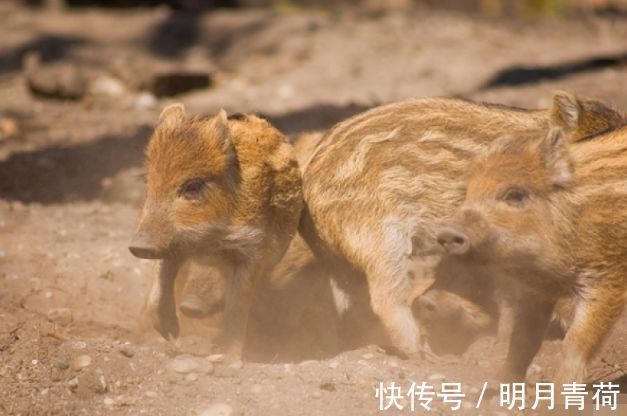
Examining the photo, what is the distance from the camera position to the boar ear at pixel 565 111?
511 cm

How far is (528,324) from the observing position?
486cm

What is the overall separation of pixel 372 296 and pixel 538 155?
3.71 ft

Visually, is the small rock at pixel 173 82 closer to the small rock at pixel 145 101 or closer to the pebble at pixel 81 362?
the small rock at pixel 145 101

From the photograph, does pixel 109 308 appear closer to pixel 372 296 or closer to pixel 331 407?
pixel 372 296

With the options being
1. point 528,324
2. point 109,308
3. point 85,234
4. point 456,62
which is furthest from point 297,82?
point 528,324

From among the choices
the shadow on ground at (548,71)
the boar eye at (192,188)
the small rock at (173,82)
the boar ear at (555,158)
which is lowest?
Result: the small rock at (173,82)

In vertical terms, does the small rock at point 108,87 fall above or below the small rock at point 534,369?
below

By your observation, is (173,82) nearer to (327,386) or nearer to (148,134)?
(148,134)

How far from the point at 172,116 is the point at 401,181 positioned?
47.7 inches

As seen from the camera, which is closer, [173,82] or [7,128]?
[7,128]

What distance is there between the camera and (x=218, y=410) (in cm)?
401

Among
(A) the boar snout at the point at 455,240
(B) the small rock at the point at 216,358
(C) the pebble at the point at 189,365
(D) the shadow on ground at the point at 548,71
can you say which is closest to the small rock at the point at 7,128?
(D) the shadow on ground at the point at 548,71

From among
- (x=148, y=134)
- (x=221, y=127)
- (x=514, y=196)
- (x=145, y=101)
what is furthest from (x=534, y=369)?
(x=145, y=101)

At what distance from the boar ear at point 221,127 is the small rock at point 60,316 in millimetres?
1308
